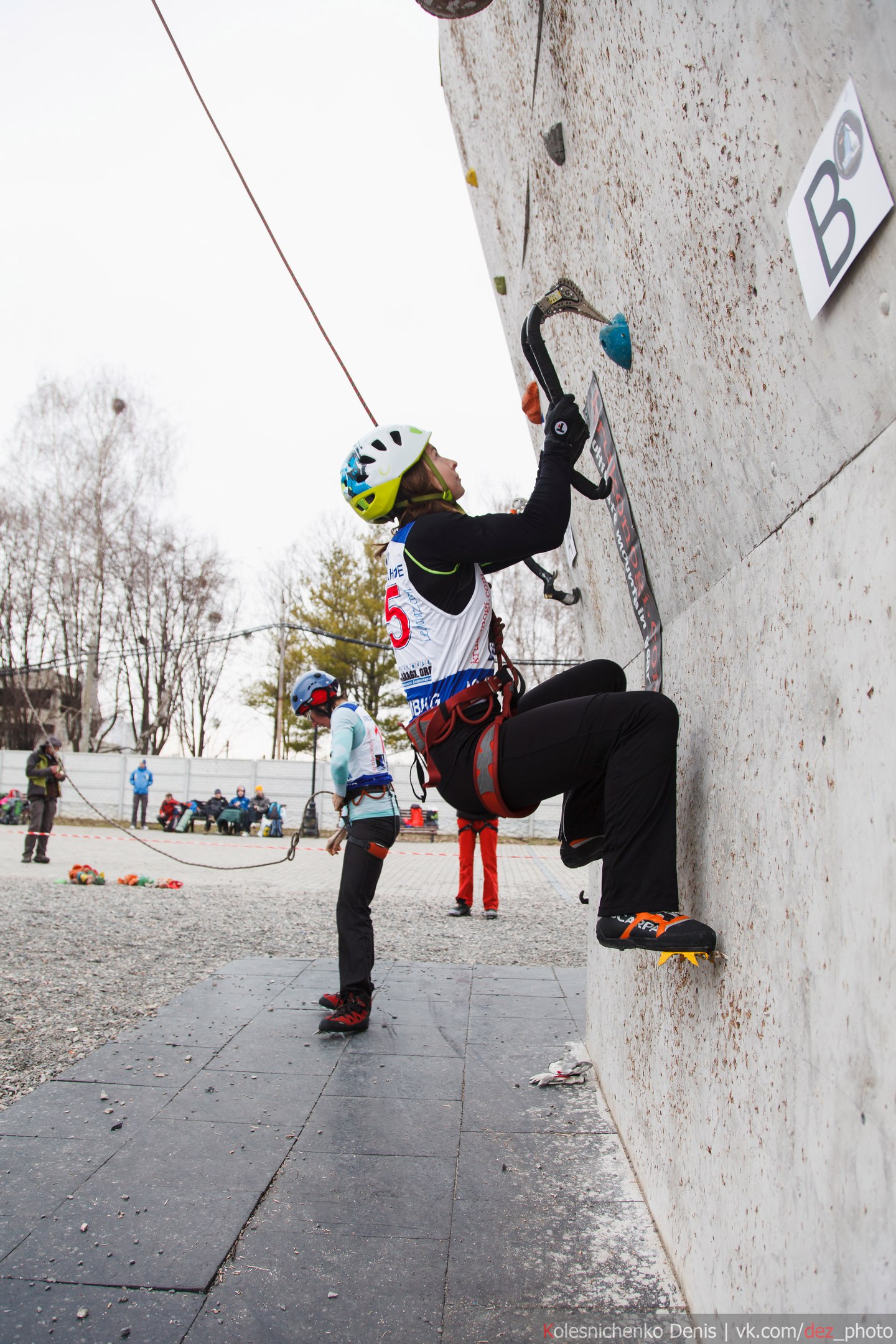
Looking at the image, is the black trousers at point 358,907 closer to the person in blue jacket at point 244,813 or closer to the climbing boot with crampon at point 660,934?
the climbing boot with crampon at point 660,934

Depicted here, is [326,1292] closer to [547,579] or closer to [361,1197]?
[361,1197]

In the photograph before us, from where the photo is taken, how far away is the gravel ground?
Result: 443 centimetres

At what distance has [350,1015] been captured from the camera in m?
4.36

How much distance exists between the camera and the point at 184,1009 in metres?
4.65

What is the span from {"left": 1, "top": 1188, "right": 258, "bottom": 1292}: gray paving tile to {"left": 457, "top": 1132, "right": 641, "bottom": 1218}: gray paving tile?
0.73 m

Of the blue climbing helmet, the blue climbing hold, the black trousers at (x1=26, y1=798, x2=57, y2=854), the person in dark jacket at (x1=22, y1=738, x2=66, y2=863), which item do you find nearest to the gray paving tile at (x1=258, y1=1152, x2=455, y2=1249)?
the blue climbing hold

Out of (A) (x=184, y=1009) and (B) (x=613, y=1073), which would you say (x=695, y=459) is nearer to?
(B) (x=613, y=1073)

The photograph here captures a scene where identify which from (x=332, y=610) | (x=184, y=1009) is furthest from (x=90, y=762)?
(x=184, y=1009)

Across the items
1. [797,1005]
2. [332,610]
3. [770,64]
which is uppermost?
[332,610]

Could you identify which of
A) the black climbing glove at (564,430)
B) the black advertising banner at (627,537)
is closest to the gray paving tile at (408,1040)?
the black advertising banner at (627,537)

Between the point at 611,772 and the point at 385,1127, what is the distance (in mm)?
1830

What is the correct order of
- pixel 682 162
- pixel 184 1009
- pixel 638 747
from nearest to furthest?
pixel 682 162
pixel 638 747
pixel 184 1009

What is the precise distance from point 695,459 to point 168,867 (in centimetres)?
1327

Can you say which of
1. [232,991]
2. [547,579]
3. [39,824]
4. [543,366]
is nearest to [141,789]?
[39,824]
